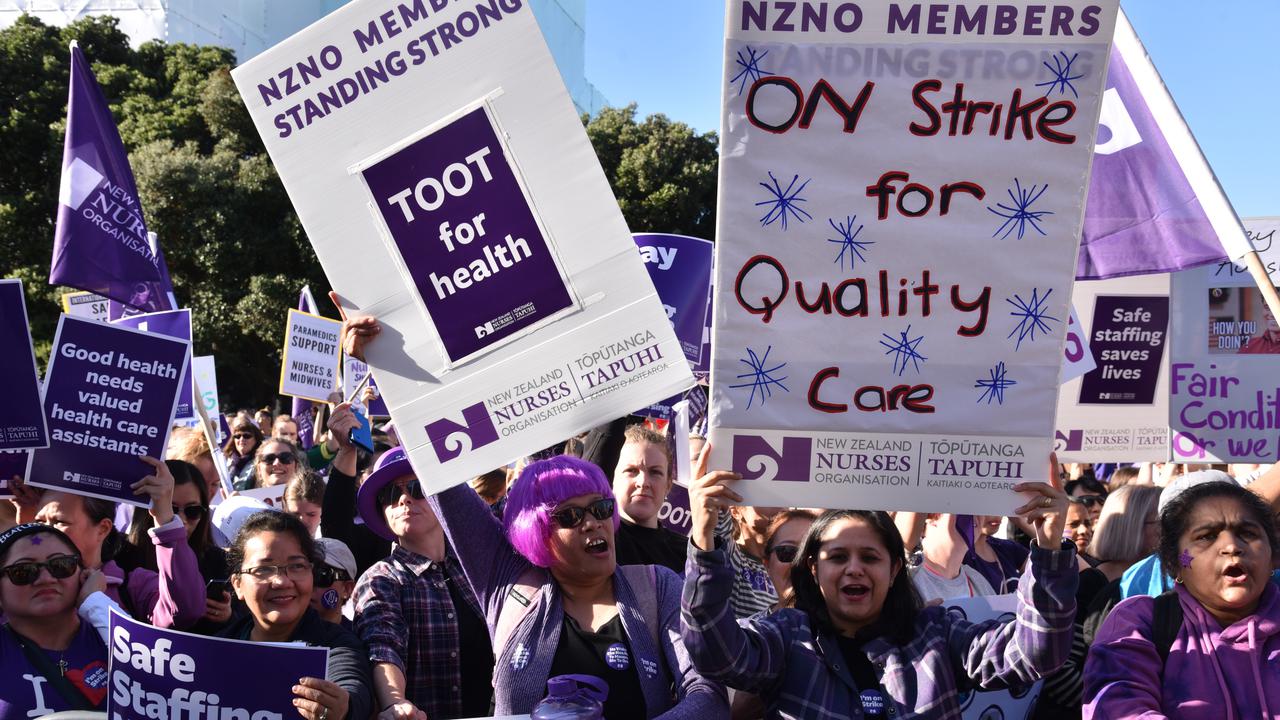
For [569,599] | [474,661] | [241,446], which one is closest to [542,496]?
[569,599]

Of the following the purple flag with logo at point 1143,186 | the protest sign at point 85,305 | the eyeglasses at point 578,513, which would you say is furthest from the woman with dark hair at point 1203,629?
the protest sign at point 85,305

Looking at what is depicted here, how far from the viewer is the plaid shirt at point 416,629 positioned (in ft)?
13.1

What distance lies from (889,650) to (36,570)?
270 centimetres

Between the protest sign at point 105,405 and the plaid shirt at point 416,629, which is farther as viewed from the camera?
the protest sign at point 105,405

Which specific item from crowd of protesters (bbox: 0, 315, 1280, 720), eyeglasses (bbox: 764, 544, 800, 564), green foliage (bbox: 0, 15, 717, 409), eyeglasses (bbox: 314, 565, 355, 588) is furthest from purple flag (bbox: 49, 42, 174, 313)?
green foliage (bbox: 0, 15, 717, 409)

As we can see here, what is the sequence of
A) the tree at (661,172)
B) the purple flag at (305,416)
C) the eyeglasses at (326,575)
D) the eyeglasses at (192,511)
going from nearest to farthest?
the eyeglasses at (326,575) → the eyeglasses at (192,511) → the purple flag at (305,416) → the tree at (661,172)

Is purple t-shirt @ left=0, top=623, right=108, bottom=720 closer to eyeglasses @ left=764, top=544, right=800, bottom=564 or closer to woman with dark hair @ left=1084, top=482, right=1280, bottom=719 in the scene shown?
eyeglasses @ left=764, top=544, right=800, bottom=564

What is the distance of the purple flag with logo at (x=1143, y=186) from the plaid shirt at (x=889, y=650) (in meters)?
2.51

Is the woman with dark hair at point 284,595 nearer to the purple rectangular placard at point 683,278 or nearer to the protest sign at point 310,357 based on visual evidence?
the purple rectangular placard at point 683,278

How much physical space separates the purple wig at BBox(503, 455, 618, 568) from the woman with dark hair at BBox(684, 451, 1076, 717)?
21.6 inches

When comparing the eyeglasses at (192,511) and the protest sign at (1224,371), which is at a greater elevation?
the protest sign at (1224,371)

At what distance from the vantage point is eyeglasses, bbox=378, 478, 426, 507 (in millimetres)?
4371

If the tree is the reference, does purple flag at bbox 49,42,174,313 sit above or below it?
below

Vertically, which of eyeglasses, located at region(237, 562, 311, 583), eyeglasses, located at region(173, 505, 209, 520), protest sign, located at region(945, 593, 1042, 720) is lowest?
protest sign, located at region(945, 593, 1042, 720)
